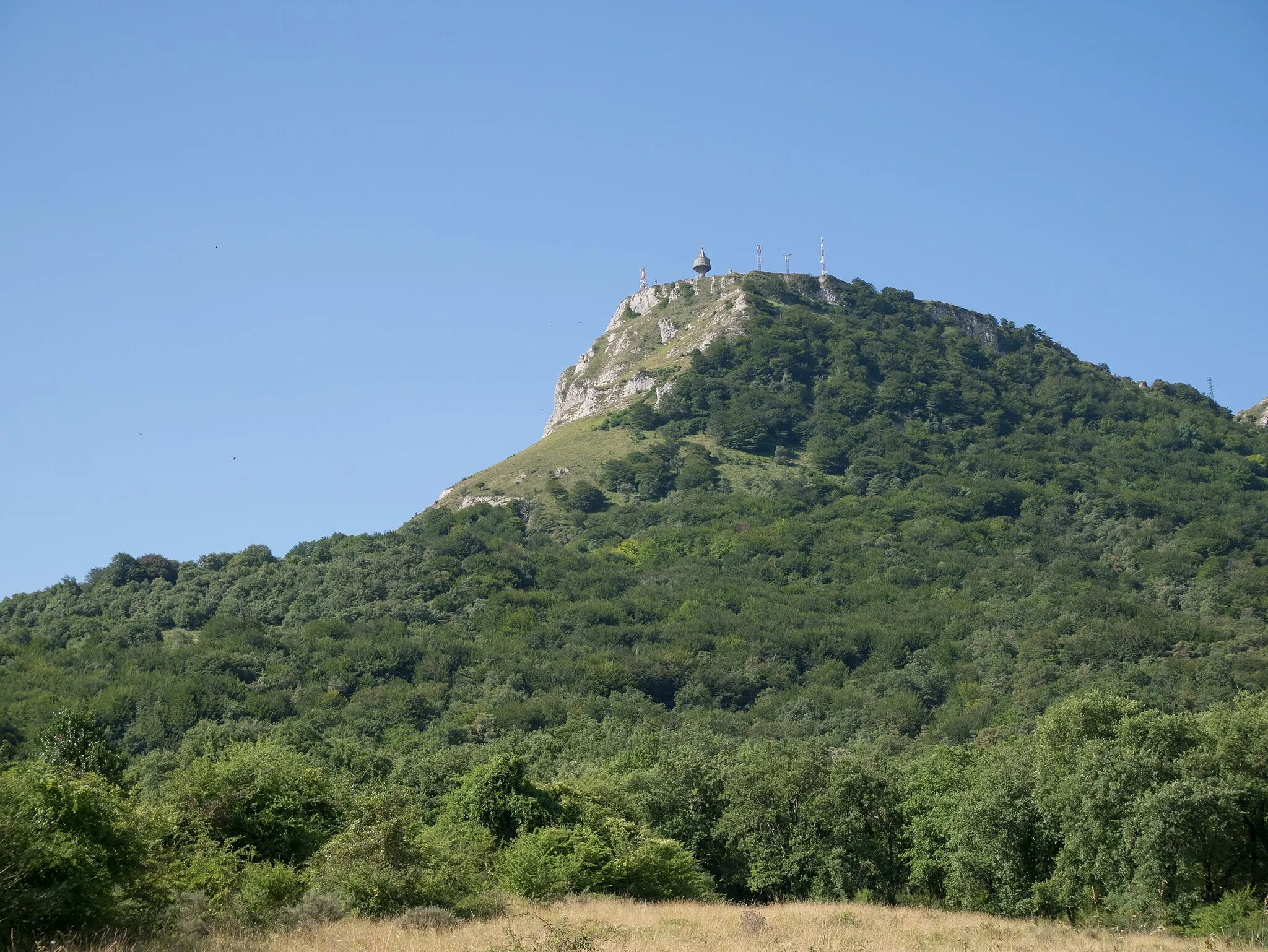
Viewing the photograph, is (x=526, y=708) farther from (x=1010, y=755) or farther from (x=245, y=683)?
(x=1010, y=755)

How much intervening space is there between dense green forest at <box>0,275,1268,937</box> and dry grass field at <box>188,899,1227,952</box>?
2.10 m

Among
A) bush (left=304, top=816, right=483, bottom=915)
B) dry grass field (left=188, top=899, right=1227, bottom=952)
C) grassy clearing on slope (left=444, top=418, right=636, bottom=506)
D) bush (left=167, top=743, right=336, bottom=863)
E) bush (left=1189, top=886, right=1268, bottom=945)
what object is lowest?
bush (left=1189, top=886, right=1268, bottom=945)

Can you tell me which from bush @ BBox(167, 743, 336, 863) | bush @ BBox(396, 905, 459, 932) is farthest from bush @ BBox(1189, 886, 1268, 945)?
bush @ BBox(167, 743, 336, 863)

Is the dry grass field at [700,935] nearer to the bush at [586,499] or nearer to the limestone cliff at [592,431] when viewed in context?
the bush at [586,499]

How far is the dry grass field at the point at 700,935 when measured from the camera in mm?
20250

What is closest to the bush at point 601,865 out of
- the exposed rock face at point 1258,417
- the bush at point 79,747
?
the bush at point 79,747

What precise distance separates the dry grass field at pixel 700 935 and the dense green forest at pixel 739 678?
210 centimetres

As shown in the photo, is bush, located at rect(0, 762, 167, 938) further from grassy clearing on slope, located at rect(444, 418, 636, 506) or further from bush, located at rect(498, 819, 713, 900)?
grassy clearing on slope, located at rect(444, 418, 636, 506)

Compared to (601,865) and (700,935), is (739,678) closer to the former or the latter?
(601,865)

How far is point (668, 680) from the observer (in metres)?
106

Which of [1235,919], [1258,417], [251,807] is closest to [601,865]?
[251,807]

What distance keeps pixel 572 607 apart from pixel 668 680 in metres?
19.2

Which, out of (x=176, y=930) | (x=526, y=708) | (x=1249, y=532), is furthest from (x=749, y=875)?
(x=1249, y=532)

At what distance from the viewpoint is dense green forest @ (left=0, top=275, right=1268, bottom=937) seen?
1211 inches
